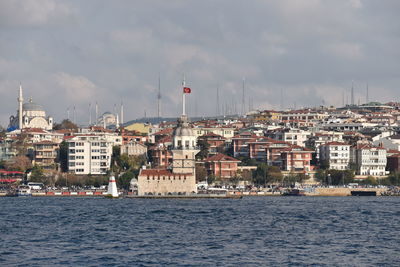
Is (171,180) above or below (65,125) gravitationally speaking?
below

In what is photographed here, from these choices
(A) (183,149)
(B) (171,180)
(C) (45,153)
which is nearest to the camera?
(B) (171,180)

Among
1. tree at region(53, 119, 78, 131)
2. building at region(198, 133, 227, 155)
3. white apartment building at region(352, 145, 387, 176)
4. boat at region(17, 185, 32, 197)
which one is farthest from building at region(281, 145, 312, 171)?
tree at region(53, 119, 78, 131)

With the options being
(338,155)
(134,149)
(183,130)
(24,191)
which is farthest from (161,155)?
(183,130)

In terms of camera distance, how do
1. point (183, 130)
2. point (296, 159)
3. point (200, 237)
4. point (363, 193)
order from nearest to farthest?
point (200, 237) < point (183, 130) < point (363, 193) < point (296, 159)

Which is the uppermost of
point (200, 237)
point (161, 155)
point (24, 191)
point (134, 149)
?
point (134, 149)

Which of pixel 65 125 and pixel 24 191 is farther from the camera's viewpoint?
pixel 65 125

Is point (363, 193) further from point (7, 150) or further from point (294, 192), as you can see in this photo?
point (7, 150)
